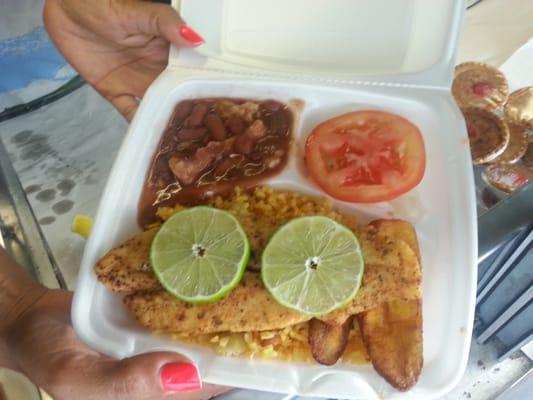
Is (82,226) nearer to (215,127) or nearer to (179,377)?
(215,127)

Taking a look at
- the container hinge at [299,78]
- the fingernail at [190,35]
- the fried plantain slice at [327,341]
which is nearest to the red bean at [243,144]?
the container hinge at [299,78]

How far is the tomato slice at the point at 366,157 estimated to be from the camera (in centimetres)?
126

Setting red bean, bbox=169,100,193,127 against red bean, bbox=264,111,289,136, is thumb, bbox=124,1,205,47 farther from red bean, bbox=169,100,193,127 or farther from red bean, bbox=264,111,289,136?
red bean, bbox=264,111,289,136

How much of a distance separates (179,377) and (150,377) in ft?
0.18

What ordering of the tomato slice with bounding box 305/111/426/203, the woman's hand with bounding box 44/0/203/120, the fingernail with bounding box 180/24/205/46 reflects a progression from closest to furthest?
the tomato slice with bounding box 305/111/426/203
the fingernail with bounding box 180/24/205/46
the woman's hand with bounding box 44/0/203/120

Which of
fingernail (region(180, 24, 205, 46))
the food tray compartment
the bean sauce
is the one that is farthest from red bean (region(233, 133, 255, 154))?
fingernail (region(180, 24, 205, 46))

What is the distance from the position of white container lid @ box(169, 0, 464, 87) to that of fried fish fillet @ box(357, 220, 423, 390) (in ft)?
2.13

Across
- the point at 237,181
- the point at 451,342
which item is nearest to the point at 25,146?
the point at 237,181

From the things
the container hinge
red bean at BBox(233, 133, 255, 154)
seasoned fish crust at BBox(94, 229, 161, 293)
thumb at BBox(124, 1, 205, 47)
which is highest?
thumb at BBox(124, 1, 205, 47)

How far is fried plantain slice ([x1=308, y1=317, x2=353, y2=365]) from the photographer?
1081mm

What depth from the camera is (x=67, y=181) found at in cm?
180

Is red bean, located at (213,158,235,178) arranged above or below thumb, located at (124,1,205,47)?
below

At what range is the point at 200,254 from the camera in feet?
3.65

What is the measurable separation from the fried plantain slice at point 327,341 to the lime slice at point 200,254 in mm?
197
